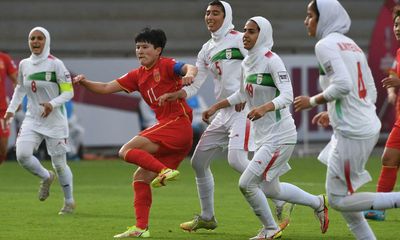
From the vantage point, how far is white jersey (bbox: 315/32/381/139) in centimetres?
955

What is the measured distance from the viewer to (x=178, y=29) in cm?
3569

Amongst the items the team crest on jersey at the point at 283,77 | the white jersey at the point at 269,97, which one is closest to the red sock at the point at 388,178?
the white jersey at the point at 269,97

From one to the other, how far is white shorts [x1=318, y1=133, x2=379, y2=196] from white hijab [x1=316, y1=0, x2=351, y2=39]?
0.90 m


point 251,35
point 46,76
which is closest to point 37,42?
point 46,76

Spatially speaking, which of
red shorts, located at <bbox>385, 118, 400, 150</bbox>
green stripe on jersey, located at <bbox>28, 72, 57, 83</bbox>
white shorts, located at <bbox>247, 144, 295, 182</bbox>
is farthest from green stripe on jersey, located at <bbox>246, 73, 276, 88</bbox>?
green stripe on jersey, located at <bbox>28, 72, 57, 83</bbox>

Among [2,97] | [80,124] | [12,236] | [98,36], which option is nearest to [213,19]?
[12,236]

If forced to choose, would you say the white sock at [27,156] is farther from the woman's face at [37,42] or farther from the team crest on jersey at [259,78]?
the team crest on jersey at [259,78]

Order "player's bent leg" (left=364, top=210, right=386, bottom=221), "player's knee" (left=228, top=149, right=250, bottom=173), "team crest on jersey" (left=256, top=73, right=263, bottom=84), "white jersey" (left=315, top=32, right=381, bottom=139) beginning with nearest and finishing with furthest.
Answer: "white jersey" (left=315, top=32, right=381, bottom=139) < "team crest on jersey" (left=256, top=73, right=263, bottom=84) < "player's knee" (left=228, top=149, right=250, bottom=173) < "player's bent leg" (left=364, top=210, right=386, bottom=221)

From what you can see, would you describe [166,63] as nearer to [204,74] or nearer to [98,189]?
[204,74]

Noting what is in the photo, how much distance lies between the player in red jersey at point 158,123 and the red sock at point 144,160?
101 mm

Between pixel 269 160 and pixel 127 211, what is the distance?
13.9ft

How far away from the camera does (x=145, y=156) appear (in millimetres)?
11594

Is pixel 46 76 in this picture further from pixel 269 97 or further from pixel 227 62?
pixel 269 97

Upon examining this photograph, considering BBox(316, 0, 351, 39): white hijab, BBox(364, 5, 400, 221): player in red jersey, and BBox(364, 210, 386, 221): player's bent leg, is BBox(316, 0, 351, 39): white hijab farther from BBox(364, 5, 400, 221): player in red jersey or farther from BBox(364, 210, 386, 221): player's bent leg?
BBox(364, 210, 386, 221): player's bent leg
